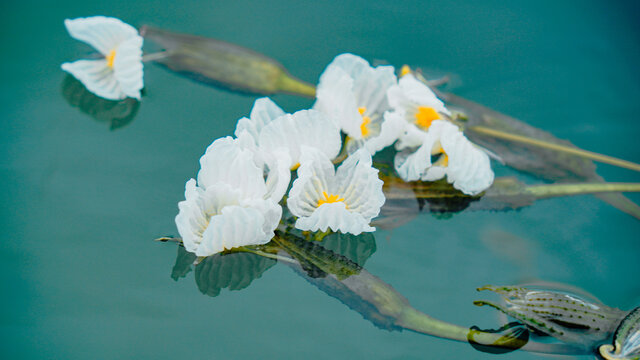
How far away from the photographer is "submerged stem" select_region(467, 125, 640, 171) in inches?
23.1

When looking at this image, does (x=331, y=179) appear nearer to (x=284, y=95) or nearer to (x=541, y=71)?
(x=284, y=95)

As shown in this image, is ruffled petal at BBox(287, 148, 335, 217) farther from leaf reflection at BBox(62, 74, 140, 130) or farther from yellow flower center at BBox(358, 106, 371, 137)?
leaf reflection at BBox(62, 74, 140, 130)

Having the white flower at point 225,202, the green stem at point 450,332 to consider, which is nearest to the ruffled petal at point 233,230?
the white flower at point 225,202

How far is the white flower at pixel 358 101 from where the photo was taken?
0.51 metres

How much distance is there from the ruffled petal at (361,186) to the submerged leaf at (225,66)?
6.3 inches

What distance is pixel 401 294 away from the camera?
1.53ft

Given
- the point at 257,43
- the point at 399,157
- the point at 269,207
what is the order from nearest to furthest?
the point at 269,207 < the point at 399,157 < the point at 257,43

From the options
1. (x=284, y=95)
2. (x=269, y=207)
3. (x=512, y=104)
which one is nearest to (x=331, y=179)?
(x=269, y=207)

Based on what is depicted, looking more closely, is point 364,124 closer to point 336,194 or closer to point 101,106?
point 336,194

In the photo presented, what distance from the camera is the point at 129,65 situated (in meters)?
0.56

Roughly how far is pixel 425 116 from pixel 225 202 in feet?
0.68

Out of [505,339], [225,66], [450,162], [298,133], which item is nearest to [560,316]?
[505,339]

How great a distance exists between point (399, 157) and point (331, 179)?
3.9 inches

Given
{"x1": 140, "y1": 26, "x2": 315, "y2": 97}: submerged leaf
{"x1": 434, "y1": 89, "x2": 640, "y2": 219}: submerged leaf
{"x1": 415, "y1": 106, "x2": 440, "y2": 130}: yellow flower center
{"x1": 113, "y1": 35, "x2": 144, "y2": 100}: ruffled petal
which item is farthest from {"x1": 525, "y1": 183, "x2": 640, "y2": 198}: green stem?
{"x1": 113, "y1": 35, "x2": 144, "y2": 100}: ruffled petal
